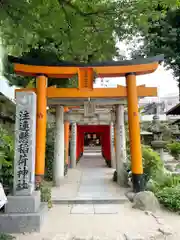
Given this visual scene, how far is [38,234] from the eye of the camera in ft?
14.5

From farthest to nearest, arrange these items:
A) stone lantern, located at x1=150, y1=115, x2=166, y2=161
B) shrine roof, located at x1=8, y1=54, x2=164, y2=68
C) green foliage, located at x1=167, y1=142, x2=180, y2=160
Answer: green foliage, located at x1=167, y1=142, x2=180, y2=160, stone lantern, located at x1=150, y1=115, x2=166, y2=161, shrine roof, located at x1=8, y1=54, x2=164, y2=68

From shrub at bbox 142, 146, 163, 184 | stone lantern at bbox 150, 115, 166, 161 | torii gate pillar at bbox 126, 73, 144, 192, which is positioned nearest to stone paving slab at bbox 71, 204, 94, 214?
torii gate pillar at bbox 126, 73, 144, 192

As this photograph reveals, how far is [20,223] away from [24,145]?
1.53 metres

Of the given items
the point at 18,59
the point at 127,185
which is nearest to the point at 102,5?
the point at 18,59

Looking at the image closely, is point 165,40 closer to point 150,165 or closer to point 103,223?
point 150,165

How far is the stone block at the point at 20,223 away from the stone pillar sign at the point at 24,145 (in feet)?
1.49

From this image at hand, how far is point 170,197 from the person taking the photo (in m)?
6.03

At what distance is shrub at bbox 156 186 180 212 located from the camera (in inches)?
229

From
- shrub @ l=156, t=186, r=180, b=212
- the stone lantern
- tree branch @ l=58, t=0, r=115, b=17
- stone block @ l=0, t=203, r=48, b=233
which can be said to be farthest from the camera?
the stone lantern

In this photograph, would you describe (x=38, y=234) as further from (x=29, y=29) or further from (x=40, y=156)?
(x=29, y=29)

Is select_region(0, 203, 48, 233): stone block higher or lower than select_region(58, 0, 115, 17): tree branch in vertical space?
lower

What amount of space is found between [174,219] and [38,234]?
2923 millimetres

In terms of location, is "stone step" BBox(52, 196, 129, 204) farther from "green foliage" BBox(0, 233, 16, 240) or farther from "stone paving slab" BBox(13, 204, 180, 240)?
"green foliage" BBox(0, 233, 16, 240)

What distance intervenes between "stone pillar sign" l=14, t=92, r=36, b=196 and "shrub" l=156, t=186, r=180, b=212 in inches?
128
